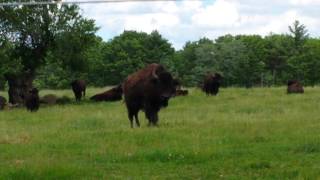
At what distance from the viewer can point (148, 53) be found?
113000 mm

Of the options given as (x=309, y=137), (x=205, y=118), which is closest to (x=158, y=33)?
(x=205, y=118)

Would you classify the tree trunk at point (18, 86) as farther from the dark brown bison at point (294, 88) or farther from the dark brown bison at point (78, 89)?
the dark brown bison at point (294, 88)

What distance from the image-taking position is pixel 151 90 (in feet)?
70.0

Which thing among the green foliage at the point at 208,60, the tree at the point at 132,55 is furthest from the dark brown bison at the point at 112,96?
the tree at the point at 132,55

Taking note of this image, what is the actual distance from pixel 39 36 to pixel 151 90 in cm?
2378

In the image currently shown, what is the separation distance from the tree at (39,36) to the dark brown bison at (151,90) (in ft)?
70.1

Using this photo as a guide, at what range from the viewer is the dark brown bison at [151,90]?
21172mm

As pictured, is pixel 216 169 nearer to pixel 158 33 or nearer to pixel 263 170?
pixel 263 170

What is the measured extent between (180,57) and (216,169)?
112472 mm

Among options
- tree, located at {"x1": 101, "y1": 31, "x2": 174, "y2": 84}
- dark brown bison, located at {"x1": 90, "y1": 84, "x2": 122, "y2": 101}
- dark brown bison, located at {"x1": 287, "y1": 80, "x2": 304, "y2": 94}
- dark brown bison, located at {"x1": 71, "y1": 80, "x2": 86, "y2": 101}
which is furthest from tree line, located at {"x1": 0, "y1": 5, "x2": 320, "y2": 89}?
dark brown bison, located at {"x1": 287, "y1": 80, "x2": 304, "y2": 94}

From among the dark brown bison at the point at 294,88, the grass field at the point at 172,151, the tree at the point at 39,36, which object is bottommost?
the grass field at the point at 172,151

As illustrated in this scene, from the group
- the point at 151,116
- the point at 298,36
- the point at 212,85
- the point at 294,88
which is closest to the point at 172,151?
the point at 151,116

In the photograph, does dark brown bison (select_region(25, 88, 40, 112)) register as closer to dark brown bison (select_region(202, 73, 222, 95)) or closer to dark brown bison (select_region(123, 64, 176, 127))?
dark brown bison (select_region(202, 73, 222, 95))

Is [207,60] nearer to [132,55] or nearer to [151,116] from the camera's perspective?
[132,55]
